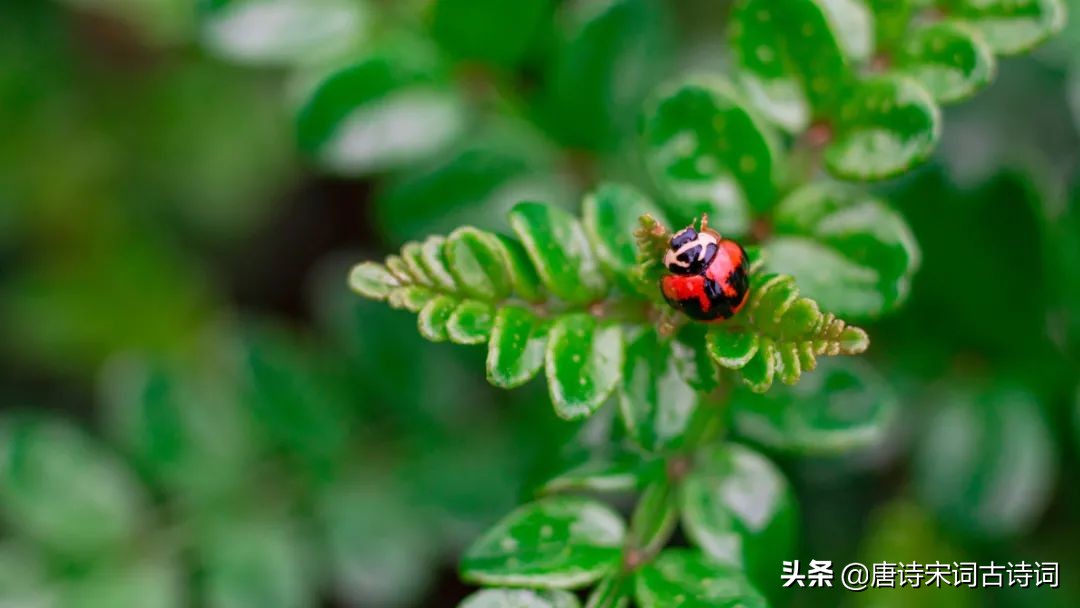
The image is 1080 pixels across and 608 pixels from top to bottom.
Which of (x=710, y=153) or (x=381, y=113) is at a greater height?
(x=381, y=113)

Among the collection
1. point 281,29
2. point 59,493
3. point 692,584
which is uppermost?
point 281,29

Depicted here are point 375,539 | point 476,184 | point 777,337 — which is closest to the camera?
point 777,337

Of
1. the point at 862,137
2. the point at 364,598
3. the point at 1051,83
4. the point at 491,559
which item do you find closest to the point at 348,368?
the point at 364,598

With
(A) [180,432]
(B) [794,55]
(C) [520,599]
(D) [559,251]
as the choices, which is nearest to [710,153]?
(B) [794,55]

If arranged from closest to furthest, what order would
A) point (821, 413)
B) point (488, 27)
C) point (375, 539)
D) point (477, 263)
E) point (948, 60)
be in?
point (477, 263) → point (948, 60) → point (821, 413) → point (488, 27) → point (375, 539)

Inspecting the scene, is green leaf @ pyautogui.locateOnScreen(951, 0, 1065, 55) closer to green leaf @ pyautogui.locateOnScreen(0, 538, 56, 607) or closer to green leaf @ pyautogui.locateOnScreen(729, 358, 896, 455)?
green leaf @ pyautogui.locateOnScreen(729, 358, 896, 455)

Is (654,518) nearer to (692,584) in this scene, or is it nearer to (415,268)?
(692,584)

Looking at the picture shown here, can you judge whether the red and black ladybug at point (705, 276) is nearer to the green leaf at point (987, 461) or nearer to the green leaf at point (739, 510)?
the green leaf at point (739, 510)
